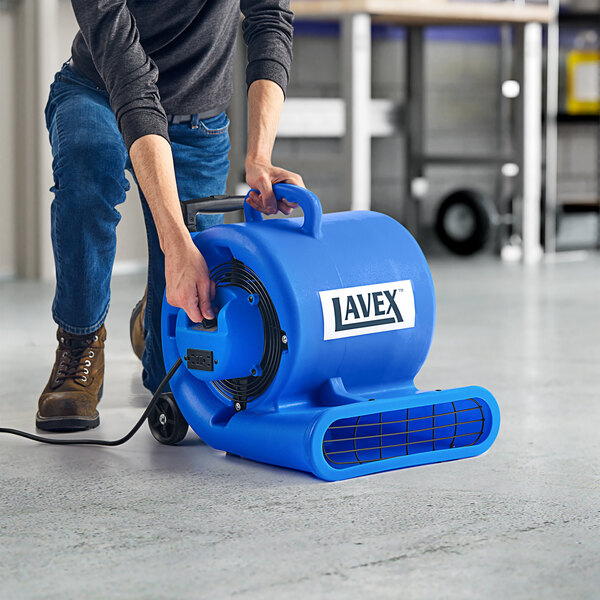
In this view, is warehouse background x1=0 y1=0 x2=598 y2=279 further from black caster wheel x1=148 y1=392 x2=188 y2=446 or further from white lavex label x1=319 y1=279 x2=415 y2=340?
white lavex label x1=319 y1=279 x2=415 y2=340

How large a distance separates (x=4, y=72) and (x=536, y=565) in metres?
3.09

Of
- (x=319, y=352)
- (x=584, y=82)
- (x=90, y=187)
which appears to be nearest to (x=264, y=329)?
(x=319, y=352)

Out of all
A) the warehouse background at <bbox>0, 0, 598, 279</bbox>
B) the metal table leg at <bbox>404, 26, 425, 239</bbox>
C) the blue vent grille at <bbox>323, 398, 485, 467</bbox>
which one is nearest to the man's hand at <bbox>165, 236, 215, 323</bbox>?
the blue vent grille at <bbox>323, 398, 485, 467</bbox>

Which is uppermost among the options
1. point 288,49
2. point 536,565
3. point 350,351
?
point 288,49

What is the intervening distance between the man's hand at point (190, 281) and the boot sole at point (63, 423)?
345mm

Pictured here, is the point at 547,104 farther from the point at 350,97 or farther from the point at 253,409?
the point at 253,409

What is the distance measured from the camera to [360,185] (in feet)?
12.6

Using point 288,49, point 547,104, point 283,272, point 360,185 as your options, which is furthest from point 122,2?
point 547,104

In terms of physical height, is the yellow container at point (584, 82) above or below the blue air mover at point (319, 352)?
above

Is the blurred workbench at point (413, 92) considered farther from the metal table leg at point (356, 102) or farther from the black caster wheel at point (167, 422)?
the black caster wheel at point (167, 422)

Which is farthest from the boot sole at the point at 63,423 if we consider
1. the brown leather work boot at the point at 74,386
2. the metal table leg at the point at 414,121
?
the metal table leg at the point at 414,121

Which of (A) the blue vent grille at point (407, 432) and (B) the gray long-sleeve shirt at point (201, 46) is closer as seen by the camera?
(A) the blue vent grille at point (407, 432)

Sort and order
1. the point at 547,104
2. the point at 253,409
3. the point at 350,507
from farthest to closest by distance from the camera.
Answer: the point at 547,104, the point at 253,409, the point at 350,507

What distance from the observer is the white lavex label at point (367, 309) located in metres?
1.39
